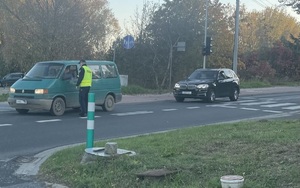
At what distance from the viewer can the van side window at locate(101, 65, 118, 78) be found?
63.1ft

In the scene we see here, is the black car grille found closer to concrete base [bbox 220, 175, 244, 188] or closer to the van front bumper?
the van front bumper

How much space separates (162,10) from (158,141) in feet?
85.8

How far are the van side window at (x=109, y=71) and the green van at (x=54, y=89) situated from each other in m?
0.03

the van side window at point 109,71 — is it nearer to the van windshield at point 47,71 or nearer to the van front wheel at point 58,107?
the van windshield at point 47,71

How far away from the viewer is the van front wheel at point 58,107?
17.0 m

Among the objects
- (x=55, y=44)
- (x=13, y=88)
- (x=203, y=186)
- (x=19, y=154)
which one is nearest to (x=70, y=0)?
(x=55, y=44)

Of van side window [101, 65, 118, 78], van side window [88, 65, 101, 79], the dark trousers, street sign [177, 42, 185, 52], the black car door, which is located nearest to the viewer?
the dark trousers

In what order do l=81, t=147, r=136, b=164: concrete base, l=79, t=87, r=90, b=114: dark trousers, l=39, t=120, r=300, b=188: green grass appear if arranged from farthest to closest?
l=79, t=87, r=90, b=114: dark trousers < l=81, t=147, r=136, b=164: concrete base < l=39, t=120, r=300, b=188: green grass

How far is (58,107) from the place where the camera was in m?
17.2

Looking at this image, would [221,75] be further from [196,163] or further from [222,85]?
[196,163]

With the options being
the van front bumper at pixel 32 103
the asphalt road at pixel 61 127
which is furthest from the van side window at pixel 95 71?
the van front bumper at pixel 32 103

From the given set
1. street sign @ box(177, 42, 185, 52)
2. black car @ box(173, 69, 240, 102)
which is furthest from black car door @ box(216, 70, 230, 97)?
street sign @ box(177, 42, 185, 52)

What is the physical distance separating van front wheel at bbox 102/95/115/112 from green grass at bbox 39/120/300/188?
30.1 ft

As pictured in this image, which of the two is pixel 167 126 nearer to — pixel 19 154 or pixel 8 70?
pixel 19 154
